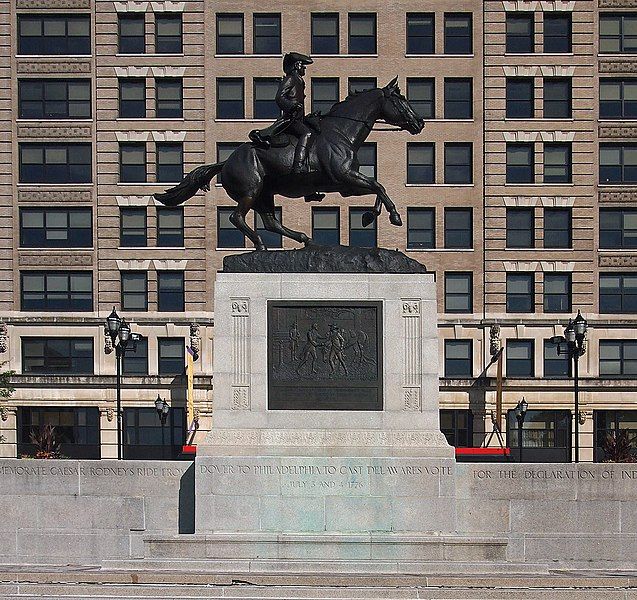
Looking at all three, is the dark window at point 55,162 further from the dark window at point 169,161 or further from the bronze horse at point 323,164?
the bronze horse at point 323,164

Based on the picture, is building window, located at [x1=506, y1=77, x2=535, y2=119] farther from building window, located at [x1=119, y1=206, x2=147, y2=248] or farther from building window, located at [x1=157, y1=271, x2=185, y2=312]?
building window, located at [x1=119, y1=206, x2=147, y2=248]

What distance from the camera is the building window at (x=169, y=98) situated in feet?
227

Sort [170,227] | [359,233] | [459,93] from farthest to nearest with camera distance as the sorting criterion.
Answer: [170,227], [459,93], [359,233]

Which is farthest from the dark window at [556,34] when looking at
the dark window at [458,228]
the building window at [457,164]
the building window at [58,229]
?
the building window at [58,229]

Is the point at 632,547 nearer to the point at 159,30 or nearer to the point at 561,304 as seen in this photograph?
the point at 561,304

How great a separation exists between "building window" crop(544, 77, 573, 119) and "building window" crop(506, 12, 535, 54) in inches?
82.8

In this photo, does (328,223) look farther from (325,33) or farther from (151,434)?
(151,434)

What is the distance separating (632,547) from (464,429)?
43.4 meters

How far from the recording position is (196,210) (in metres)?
69.1

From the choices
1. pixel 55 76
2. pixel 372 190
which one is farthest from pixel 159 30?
pixel 372 190

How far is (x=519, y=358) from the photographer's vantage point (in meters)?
68.6

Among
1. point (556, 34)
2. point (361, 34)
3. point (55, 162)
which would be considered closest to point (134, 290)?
point (55, 162)

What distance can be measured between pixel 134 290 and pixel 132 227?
3509 millimetres

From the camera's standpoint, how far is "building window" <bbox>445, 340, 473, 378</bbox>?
226 ft
